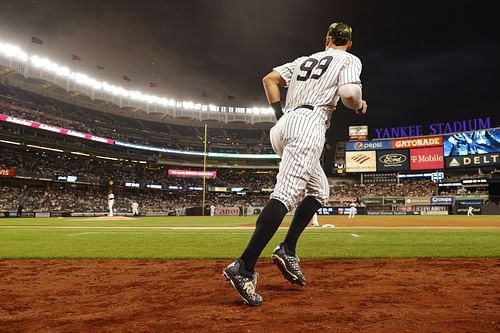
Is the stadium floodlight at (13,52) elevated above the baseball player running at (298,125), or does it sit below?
above

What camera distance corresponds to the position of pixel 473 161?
42.7m

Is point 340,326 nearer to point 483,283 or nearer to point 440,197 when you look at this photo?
point 483,283

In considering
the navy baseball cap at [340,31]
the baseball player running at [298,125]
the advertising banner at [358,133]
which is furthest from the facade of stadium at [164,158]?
the navy baseball cap at [340,31]

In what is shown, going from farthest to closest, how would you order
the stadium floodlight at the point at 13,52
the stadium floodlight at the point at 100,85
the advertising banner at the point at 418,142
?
the advertising banner at the point at 418,142 → the stadium floodlight at the point at 100,85 → the stadium floodlight at the point at 13,52

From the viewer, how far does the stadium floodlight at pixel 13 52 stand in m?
36.7

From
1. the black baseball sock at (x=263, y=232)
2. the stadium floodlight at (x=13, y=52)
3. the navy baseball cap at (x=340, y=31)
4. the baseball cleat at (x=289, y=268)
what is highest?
the stadium floodlight at (x=13, y=52)

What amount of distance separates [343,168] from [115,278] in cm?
5403

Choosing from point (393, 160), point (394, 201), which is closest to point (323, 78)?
point (394, 201)

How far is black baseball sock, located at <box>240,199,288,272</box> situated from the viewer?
7.95 feet

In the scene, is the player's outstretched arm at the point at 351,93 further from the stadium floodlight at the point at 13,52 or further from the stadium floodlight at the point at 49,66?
the stadium floodlight at the point at 49,66

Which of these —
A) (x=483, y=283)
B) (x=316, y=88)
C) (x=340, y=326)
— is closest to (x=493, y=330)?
(x=340, y=326)

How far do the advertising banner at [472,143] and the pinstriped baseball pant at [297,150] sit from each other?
160 feet

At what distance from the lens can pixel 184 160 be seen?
2167 inches

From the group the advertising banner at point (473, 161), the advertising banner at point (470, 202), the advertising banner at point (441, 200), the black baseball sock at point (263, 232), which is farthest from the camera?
the advertising banner at point (441, 200)
